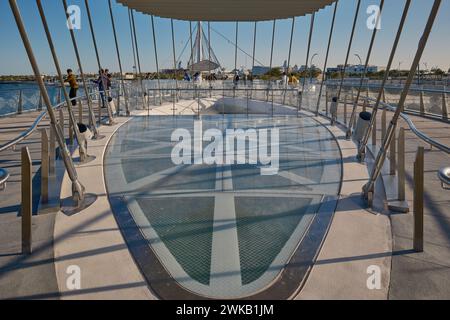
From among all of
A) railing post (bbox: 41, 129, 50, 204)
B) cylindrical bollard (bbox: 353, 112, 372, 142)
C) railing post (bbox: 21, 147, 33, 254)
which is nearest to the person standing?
railing post (bbox: 41, 129, 50, 204)

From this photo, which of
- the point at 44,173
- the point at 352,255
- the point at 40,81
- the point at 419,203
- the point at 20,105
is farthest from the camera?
the point at 20,105

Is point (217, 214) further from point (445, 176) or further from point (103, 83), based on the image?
point (103, 83)

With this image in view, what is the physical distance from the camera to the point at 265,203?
153 inches

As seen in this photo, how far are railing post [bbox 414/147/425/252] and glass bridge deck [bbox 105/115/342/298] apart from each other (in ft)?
2.61

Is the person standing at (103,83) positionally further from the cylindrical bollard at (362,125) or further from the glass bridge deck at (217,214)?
Answer: the cylindrical bollard at (362,125)

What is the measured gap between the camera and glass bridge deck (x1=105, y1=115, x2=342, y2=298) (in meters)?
2.50

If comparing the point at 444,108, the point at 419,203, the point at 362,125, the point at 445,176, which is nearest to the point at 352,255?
the point at 419,203

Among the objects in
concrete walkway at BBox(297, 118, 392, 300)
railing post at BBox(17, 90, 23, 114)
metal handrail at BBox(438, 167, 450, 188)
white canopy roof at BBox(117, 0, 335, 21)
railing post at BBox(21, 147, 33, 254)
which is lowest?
railing post at BBox(17, 90, 23, 114)

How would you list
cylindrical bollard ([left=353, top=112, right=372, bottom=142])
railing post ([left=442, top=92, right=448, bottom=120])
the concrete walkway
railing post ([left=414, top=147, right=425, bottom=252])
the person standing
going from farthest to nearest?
railing post ([left=442, top=92, right=448, bottom=120]), the person standing, cylindrical bollard ([left=353, top=112, right=372, bottom=142]), railing post ([left=414, top=147, right=425, bottom=252]), the concrete walkway

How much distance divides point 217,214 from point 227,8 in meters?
9.32

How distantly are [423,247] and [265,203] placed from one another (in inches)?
65.0

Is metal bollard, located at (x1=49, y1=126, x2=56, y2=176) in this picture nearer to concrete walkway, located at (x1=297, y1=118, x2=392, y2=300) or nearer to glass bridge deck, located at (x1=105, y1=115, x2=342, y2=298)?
glass bridge deck, located at (x1=105, y1=115, x2=342, y2=298)

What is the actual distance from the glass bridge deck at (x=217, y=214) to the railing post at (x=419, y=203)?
0.80 meters

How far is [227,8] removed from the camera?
35.9 feet
